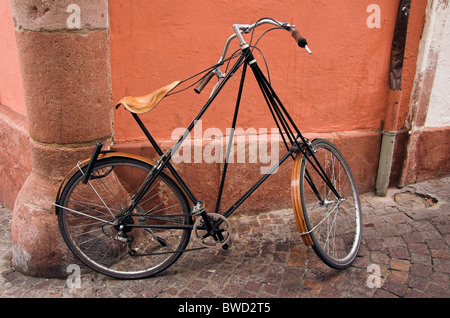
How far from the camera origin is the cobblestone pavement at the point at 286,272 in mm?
2760

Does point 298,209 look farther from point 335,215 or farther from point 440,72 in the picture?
point 440,72

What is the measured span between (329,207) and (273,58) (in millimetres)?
1408

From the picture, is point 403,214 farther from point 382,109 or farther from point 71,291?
→ point 71,291

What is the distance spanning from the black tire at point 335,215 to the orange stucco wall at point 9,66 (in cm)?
281

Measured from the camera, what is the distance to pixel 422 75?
398cm

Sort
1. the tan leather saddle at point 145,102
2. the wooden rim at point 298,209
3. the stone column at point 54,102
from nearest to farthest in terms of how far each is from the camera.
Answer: the tan leather saddle at point 145,102 < the wooden rim at point 298,209 < the stone column at point 54,102

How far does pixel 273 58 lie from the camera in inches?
143

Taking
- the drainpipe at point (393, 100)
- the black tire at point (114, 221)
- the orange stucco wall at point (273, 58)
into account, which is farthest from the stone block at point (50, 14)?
the drainpipe at point (393, 100)

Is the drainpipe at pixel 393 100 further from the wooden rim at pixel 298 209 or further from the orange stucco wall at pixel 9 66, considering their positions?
the orange stucco wall at pixel 9 66

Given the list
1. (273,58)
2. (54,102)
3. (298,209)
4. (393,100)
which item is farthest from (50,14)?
(393,100)

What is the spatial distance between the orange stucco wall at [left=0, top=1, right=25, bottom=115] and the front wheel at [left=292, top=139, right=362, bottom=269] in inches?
108

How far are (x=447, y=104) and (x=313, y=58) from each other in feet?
5.30

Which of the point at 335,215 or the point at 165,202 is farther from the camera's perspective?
the point at 165,202
